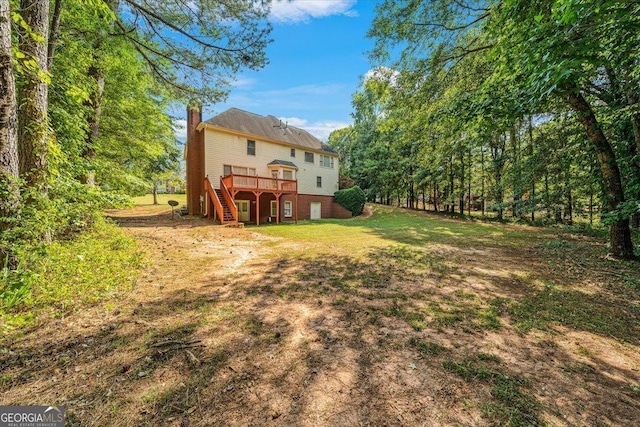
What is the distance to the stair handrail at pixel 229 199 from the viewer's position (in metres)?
13.4

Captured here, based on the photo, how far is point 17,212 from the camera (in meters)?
3.35

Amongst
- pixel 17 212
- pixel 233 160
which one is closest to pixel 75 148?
pixel 17 212

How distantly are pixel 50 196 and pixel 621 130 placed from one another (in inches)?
518

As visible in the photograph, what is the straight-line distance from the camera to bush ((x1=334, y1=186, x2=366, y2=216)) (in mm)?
22969

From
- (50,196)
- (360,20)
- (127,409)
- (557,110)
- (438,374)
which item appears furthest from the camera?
(360,20)

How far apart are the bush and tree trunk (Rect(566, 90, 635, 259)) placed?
17262mm

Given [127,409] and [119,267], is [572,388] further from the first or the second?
[119,267]

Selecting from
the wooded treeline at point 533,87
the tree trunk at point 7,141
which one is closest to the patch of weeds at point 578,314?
the wooded treeline at point 533,87

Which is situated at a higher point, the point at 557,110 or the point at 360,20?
the point at 360,20

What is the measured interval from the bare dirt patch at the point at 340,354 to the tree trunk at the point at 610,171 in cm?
154

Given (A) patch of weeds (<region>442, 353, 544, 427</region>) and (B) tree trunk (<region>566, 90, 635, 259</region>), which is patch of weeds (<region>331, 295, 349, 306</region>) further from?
(B) tree trunk (<region>566, 90, 635, 259</region>)

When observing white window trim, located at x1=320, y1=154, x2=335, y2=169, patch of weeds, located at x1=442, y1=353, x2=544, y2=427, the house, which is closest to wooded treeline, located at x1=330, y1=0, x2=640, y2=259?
patch of weeds, located at x1=442, y1=353, x2=544, y2=427

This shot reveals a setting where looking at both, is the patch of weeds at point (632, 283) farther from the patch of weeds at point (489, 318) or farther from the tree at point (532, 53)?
the patch of weeds at point (489, 318)

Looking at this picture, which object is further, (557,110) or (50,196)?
(557,110)
